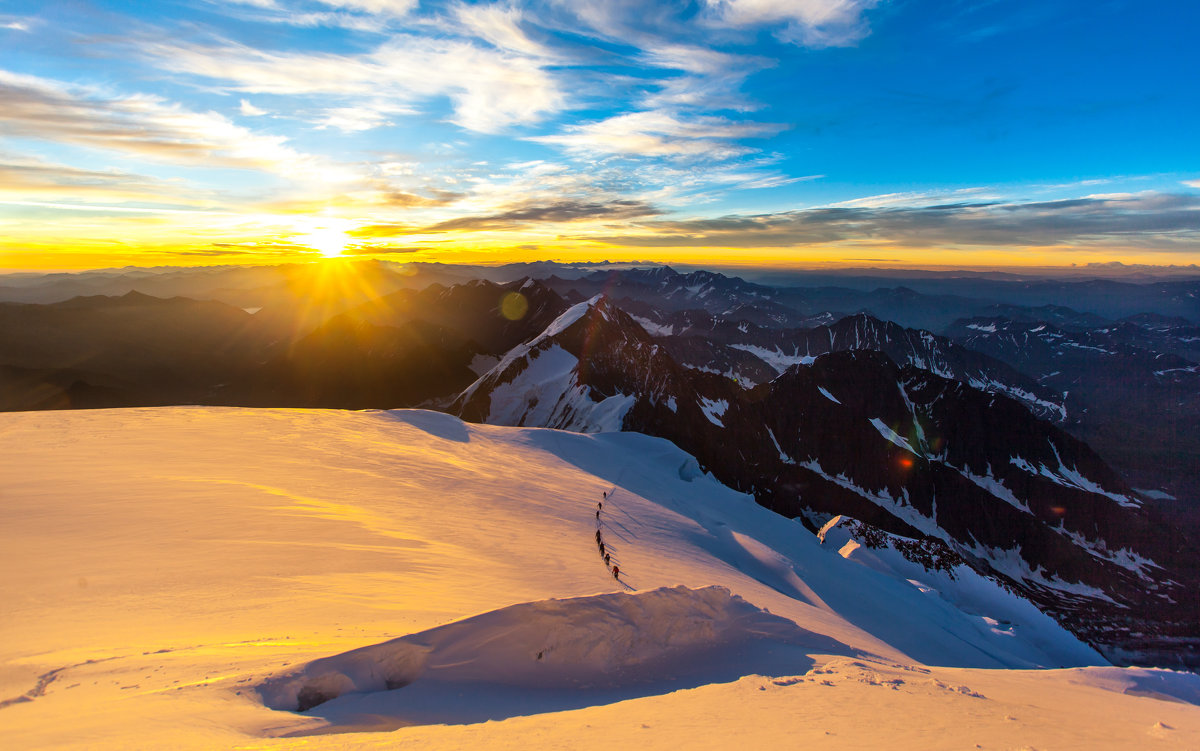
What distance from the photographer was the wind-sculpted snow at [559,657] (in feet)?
27.2

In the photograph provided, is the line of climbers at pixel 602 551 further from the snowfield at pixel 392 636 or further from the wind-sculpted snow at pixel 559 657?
the wind-sculpted snow at pixel 559 657

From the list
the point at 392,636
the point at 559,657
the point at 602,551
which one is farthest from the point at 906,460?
the point at 392,636

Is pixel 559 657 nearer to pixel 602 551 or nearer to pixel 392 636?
pixel 392 636

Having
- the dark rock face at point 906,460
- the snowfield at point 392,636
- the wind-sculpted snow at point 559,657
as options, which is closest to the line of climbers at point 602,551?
the snowfield at point 392,636

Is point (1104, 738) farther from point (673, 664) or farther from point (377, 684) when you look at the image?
point (377, 684)

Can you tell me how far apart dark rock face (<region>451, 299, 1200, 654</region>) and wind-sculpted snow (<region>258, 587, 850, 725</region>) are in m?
72.6

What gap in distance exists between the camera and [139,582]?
11125mm

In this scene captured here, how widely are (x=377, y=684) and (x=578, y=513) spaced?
1733 centimetres

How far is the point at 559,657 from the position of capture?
10484mm

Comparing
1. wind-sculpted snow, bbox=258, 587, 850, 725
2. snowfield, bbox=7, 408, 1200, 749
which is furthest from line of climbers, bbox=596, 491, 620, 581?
wind-sculpted snow, bbox=258, 587, 850, 725

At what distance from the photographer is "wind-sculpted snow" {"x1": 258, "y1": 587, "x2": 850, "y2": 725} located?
27.2ft

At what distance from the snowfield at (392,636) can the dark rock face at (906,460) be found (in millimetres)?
67118

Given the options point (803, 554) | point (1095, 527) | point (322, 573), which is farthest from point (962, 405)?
point (322, 573)

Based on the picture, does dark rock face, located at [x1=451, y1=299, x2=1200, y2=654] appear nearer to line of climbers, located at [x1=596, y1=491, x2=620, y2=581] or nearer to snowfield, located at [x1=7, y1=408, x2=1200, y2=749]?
line of climbers, located at [x1=596, y1=491, x2=620, y2=581]
